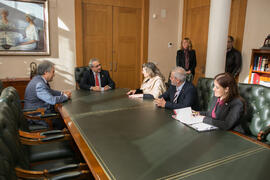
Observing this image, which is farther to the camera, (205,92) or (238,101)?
(205,92)

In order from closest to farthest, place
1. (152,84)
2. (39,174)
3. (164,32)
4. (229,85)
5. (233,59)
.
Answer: (39,174) < (229,85) < (152,84) < (233,59) < (164,32)

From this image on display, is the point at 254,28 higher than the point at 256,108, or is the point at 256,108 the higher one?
the point at 254,28

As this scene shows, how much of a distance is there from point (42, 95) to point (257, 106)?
2.43 meters

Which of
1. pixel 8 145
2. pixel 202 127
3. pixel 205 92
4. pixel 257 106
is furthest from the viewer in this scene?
pixel 205 92

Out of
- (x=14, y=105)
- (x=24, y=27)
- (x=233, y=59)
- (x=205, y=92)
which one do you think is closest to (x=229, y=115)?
(x=205, y=92)

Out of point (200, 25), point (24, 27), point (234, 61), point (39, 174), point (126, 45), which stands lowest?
point (39, 174)

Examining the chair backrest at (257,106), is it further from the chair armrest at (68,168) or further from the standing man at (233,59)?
the standing man at (233,59)

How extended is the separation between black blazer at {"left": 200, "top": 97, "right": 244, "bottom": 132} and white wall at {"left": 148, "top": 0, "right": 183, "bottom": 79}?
4.15 m

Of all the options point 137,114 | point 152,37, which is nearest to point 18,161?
point 137,114

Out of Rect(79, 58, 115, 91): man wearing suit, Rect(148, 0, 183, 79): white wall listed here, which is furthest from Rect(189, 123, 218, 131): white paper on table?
Rect(148, 0, 183, 79): white wall

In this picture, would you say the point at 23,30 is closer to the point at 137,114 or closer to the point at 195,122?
the point at 137,114

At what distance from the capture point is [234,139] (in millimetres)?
1622

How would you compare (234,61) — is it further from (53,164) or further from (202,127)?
(53,164)

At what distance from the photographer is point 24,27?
4.55m
